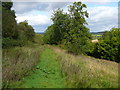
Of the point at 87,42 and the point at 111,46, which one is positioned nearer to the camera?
the point at 111,46

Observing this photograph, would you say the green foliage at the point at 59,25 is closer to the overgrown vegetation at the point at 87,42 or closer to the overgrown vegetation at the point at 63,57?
the overgrown vegetation at the point at 63,57

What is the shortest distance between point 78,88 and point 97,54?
1645cm

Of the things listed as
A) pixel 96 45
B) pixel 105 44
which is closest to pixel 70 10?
pixel 96 45

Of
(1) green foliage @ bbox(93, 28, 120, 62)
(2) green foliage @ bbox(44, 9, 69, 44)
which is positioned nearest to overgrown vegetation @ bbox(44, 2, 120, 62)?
(1) green foliage @ bbox(93, 28, 120, 62)

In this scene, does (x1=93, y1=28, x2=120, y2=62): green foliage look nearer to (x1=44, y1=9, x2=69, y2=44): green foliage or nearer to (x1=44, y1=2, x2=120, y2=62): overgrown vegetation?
(x1=44, y1=2, x2=120, y2=62): overgrown vegetation

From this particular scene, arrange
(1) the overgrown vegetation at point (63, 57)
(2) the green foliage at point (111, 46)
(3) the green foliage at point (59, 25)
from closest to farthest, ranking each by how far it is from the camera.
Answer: (1) the overgrown vegetation at point (63, 57), (2) the green foliage at point (111, 46), (3) the green foliage at point (59, 25)

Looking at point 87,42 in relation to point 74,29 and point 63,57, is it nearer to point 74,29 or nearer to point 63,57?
point 74,29

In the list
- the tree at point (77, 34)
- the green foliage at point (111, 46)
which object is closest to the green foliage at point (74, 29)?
the tree at point (77, 34)

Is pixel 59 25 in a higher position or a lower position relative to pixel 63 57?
higher

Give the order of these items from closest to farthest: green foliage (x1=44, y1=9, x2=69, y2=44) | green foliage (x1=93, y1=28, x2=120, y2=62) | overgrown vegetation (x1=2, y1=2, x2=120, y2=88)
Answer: overgrown vegetation (x1=2, y1=2, x2=120, y2=88)
green foliage (x1=93, y1=28, x2=120, y2=62)
green foliage (x1=44, y1=9, x2=69, y2=44)

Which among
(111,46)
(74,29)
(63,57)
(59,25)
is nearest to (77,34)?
(74,29)

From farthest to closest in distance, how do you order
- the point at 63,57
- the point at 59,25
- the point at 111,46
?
the point at 59,25 → the point at 111,46 → the point at 63,57

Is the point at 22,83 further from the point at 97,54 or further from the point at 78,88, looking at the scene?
the point at 97,54

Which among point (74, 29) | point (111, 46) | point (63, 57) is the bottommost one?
point (63, 57)
